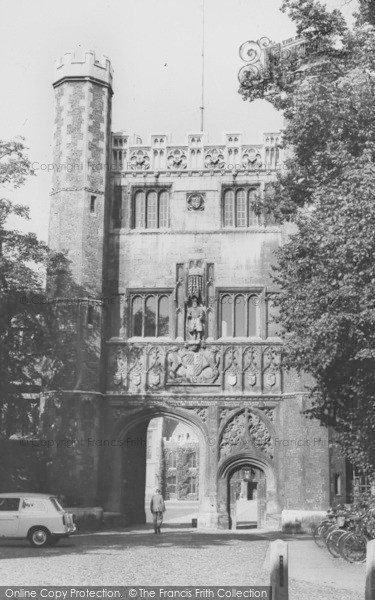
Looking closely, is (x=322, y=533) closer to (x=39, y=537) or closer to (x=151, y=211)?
(x=39, y=537)

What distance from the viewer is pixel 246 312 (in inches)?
1341

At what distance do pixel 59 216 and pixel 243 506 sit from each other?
44189 millimetres

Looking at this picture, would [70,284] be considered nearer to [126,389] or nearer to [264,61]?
[126,389]

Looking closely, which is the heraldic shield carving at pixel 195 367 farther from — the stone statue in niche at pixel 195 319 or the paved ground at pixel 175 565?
the paved ground at pixel 175 565

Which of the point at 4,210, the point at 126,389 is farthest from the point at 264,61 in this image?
the point at 126,389

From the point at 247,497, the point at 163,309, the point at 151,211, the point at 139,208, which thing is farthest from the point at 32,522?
the point at 247,497

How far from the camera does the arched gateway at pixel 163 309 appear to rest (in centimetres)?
3281

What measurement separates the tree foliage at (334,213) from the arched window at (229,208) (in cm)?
1133

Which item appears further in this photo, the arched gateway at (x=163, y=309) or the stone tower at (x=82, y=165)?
the stone tower at (x=82, y=165)

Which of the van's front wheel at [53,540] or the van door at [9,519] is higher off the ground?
the van door at [9,519]

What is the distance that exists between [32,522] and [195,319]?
39.2 feet

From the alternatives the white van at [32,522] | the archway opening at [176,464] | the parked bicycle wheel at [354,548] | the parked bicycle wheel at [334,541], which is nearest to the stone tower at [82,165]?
the white van at [32,522]

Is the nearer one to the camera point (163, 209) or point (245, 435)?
→ point (245, 435)

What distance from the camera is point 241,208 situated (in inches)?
1380
